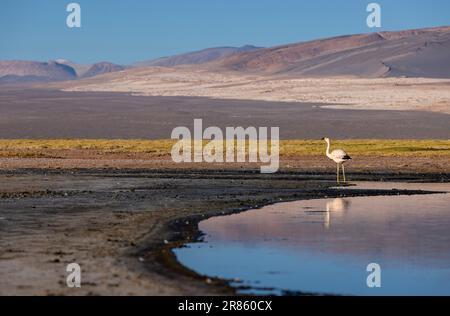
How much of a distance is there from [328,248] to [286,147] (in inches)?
1064

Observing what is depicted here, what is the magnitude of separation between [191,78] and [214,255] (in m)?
181

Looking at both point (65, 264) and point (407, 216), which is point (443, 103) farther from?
point (65, 264)

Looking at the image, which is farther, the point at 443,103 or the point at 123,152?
the point at 443,103

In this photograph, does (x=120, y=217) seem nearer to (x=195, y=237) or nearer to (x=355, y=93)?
(x=195, y=237)

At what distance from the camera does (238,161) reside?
Answer: 36.8m

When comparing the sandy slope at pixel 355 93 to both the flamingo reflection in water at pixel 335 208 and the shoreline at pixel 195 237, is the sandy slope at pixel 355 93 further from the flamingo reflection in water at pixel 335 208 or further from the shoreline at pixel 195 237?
the flamingo reflection in water at pixel 335 208

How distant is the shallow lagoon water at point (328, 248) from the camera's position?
12.8 m

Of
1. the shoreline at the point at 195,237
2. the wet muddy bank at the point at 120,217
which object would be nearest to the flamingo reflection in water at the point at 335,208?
the shoreline at the point at 195,237

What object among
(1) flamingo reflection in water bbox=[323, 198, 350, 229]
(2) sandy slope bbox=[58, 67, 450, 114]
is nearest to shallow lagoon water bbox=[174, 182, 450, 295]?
(1) flamingo reflection in water bbox=[323, 198, 350, 229]

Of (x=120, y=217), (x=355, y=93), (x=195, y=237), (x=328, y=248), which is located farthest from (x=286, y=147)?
(x=355, y=93)

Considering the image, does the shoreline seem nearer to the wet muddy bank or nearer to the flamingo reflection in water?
the wet muddy bank

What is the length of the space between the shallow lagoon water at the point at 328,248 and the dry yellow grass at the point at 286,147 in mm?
17964

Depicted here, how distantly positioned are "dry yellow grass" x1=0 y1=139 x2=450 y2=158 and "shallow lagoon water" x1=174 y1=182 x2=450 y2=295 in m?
18.0
